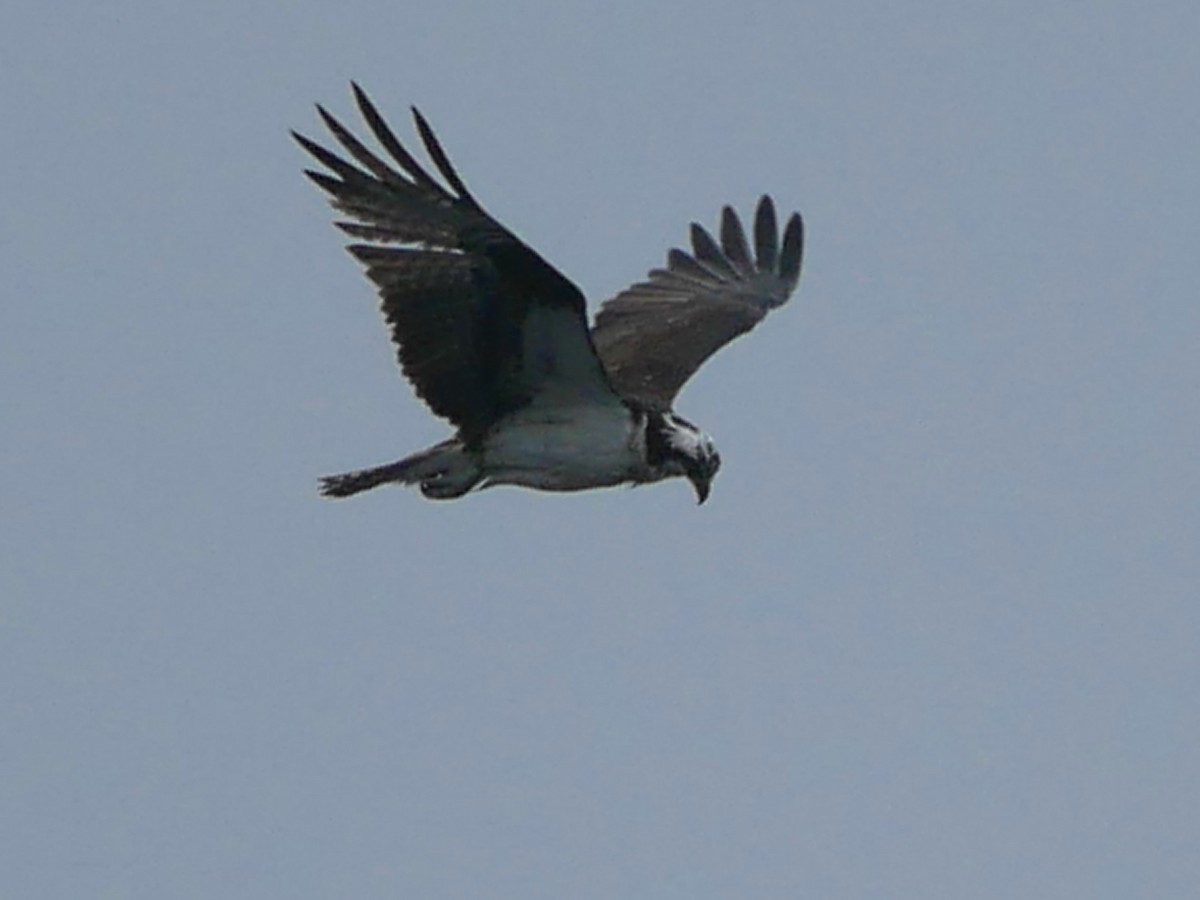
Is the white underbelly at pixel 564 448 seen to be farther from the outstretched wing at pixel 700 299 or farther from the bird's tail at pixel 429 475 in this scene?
the outstretched wing at pixel 700 299

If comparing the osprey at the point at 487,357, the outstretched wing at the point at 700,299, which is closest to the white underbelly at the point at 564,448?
the osprey at the point at 487,357

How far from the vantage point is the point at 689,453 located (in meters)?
13.6

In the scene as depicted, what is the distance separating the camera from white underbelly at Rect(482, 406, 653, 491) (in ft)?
42.9

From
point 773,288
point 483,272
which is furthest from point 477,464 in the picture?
point 773,288

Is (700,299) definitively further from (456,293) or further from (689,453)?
(456,293)

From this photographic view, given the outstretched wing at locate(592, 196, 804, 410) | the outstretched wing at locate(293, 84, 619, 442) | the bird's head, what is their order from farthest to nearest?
the outstretched wing at locate(592, 196, 804, 410) → the bird's head → the outstretched wing at locate(293, 84, 619, 442)

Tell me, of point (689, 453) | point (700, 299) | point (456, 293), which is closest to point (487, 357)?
point (456, 293)

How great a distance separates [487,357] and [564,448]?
723mm

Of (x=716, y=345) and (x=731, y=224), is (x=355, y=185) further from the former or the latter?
(x=731, y=224)

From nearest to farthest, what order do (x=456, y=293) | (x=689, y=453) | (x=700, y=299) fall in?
(x=456, y=293) → (x=689, y=453) → (x=700, y=299)

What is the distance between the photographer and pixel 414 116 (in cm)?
1136

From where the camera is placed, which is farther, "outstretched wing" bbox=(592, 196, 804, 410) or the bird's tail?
"outstretched wing" bbox=(592, 196, 804, 410)

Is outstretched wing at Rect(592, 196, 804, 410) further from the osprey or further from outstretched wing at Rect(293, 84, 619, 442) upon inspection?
outstretched wing at Rect(293, 84, 619, 442)

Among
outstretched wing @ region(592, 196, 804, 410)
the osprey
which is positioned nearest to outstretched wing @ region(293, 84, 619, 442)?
the osprey
